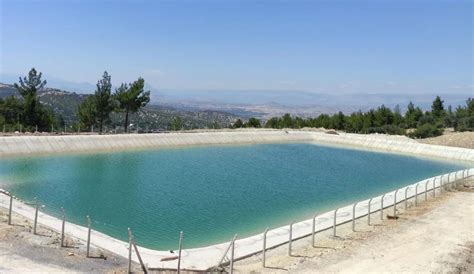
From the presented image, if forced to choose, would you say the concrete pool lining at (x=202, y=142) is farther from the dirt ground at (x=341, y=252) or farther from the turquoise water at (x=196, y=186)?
the dirt ground at (x=341, y=252)

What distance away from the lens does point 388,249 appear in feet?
48.8

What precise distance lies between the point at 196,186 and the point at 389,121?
60157 mm

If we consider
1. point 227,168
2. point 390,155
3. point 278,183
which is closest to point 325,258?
point 278,183

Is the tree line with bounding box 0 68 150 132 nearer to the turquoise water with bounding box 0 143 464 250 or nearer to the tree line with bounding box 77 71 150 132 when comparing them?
the tree line with bounding box 77 71 150 132

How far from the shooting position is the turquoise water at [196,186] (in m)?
18.8

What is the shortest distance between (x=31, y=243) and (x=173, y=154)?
27953 mm

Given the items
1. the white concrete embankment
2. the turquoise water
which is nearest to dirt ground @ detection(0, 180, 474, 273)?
the white concrete embankment

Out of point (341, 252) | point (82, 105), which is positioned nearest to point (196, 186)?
point (341, 252)

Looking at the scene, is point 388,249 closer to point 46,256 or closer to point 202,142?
point 46,256

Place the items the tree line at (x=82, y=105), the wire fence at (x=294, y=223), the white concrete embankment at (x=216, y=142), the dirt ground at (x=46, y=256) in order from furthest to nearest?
the tree line at (x=82, y=105)
the white concrete embankment at (x=216, y=142)
the wire fence at (x=294, y=223)
the dirt ground at (x=46, y=256)

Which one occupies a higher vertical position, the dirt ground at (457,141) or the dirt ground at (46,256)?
the dirt ground at (457,141)

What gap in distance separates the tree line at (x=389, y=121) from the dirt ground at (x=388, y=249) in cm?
5493

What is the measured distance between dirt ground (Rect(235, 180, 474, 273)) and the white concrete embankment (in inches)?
37.9

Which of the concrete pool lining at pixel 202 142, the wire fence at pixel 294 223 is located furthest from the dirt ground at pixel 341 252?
the concrete pool lining at pixel 202 142
